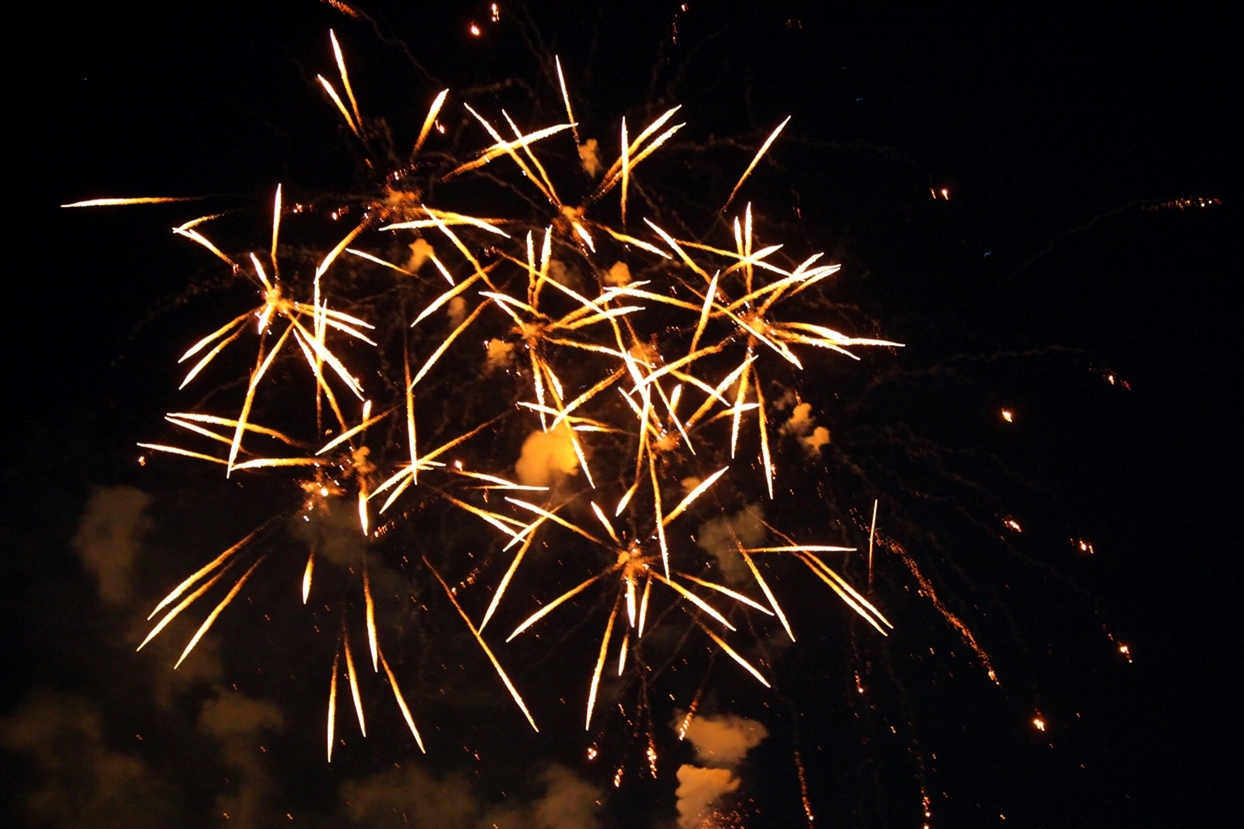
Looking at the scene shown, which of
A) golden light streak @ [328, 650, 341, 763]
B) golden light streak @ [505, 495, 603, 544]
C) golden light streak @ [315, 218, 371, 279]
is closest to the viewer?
golden light streak @ [315, 218, 371, 279]

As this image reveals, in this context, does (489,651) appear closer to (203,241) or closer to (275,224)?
(275,224)

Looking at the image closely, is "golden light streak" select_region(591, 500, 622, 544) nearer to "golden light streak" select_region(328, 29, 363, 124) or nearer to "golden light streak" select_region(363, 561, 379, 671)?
"golden light streak" select_region(363, 561, 379, 671)

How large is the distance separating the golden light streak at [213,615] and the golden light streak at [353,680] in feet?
1.42

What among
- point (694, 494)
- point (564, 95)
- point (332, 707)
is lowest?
point (332, 707)

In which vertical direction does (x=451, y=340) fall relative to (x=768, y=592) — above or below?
above

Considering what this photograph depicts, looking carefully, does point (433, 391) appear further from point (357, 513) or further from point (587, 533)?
point (587, 533)

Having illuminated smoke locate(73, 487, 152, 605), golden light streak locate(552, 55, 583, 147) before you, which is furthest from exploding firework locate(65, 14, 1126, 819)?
illuminated smoke locate(73, 487, 152, 605)

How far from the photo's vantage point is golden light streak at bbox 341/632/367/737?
90.3 inches

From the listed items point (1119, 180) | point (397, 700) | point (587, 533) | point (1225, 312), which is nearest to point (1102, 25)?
point (1119, 180)

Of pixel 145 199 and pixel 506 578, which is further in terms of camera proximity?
pixel 506 578

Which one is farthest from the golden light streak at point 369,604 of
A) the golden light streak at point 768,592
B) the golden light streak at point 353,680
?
the golden light streak at point 768,592

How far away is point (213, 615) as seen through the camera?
7.43 ft

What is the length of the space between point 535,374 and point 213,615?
5.15 feet

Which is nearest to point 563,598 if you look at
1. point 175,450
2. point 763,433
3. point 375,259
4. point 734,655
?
point 734,655
